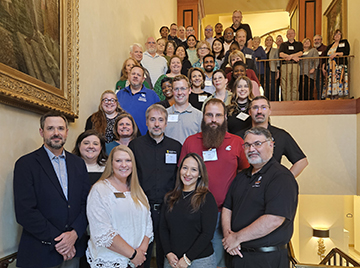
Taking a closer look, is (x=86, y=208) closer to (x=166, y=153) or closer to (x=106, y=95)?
(x=166, y=153)

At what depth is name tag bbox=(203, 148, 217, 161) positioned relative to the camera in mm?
2955

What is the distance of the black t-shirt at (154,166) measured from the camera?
115 inches

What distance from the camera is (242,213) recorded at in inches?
97.0

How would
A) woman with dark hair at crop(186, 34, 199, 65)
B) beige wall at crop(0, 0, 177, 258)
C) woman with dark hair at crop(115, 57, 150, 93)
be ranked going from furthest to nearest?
1. woman with dark hair at crop(186, 34, 199, 65)
2. woman with dark hair at crop(115, 57, 150, 93)
3. beige wall at crop(0, 0, 177, 258)

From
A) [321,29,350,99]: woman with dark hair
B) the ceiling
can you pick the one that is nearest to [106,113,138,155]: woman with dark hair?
[321,29,350,99]: woman with dark hair

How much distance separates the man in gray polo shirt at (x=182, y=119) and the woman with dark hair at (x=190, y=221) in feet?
2.75

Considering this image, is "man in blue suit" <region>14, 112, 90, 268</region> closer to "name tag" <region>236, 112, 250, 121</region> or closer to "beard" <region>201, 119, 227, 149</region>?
"beard" <region>201, 119, 227, 149</region>

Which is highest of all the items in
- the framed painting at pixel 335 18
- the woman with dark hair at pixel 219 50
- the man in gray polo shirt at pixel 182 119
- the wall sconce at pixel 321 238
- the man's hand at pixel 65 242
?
the framed painting at pixel 335 18

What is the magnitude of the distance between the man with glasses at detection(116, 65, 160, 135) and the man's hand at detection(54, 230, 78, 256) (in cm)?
209

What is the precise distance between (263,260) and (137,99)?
2703 mm

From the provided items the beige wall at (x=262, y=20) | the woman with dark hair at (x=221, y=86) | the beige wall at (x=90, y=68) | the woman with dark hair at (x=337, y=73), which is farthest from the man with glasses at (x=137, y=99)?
the beige wall at (x=262, y=20)

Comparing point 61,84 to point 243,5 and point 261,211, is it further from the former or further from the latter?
point 243,5

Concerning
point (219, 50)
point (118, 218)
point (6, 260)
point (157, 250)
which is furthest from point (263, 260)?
point (219, 50)

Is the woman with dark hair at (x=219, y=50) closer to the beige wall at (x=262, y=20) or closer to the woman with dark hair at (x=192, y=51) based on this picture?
the woman with dark hair at (x=192, y=51)
